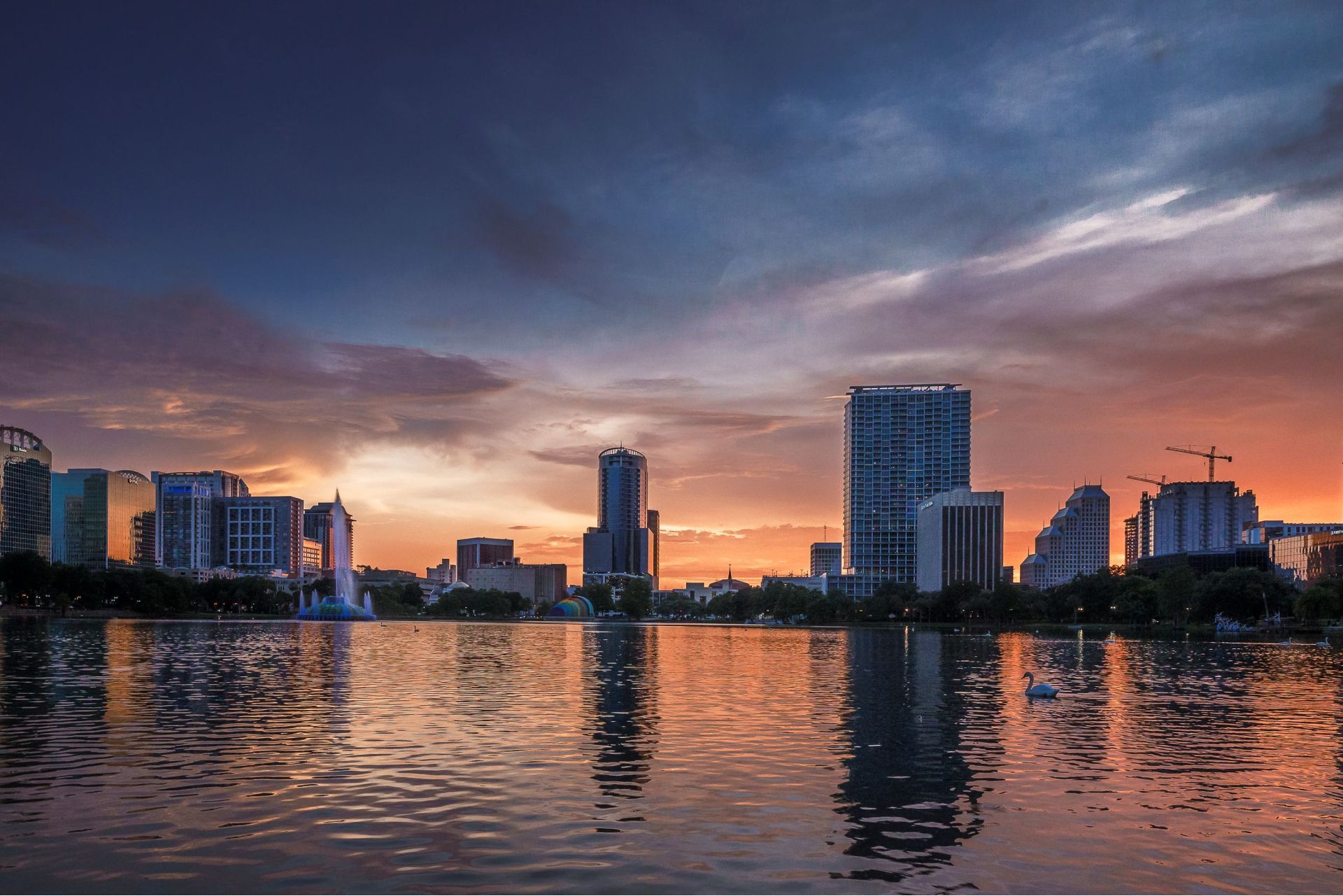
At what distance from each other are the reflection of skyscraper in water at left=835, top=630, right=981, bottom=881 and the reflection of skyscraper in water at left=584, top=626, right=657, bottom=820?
6.33 meters

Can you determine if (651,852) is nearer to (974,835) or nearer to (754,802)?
(754,802)

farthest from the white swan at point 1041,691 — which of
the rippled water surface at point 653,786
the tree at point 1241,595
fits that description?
the tree at point 1241,595

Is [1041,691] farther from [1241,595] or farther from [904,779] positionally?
[1241,595]

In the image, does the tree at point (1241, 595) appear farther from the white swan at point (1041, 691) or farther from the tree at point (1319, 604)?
the white swan at point (1041, 691)

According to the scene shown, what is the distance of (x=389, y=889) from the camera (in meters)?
19.8

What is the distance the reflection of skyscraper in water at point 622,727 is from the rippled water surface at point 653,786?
0.73 ft

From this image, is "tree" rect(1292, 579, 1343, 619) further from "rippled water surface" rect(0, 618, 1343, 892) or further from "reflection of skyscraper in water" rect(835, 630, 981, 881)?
"reflection of skyscraper in water" rect(835, 630, 981, 881)

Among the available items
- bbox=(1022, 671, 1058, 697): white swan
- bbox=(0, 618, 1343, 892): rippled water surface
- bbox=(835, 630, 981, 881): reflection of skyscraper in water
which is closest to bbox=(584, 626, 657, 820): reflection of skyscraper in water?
bbox=(0, 618, 1343, 892): rippled water surface

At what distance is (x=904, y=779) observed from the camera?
3164cm

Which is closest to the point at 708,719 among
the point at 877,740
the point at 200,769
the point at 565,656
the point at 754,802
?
the point at 877,740

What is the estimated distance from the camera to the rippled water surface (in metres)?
21.5

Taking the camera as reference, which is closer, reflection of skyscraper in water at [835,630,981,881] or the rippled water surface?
the rippled water surface

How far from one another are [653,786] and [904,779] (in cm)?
800

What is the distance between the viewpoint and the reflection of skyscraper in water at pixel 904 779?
2342 centimetres
